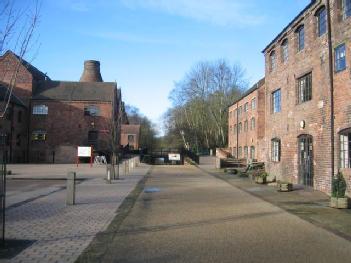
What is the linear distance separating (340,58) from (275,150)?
10.1 metres

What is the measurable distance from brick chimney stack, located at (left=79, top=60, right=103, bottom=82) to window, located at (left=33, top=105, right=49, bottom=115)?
20.2 meters

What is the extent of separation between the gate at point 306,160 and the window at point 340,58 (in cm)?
394

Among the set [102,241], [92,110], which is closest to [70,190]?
[102,241]

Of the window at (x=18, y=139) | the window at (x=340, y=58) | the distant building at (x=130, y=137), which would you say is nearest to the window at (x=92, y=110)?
the window at (x=18, y=139)

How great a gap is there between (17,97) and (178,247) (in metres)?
51.6

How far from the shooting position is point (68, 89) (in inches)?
2371

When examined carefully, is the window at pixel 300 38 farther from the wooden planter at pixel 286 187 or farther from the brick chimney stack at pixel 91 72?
the brick chimney stack at pixel 91 72

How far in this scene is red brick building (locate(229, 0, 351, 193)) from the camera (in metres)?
16.7

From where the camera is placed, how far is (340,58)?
1692 centimetres

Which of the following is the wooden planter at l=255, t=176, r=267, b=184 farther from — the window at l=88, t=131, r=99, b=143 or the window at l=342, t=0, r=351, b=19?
the window at l=88, t=131, r=99, b=143

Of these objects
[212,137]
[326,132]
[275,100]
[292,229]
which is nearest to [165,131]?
[212,137]

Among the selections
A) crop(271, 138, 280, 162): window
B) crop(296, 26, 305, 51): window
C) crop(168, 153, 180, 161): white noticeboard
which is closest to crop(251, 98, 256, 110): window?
crop(168, 153, 180, 161): white noticeboard

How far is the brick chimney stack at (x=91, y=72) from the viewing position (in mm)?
77188

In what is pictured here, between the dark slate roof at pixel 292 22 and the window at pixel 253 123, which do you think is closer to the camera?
the dark slate roof at pixel 292 22
